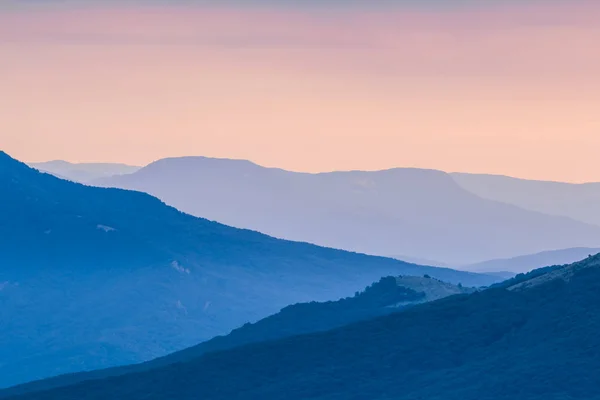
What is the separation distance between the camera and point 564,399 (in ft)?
648

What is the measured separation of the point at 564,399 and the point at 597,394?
4.18 metres

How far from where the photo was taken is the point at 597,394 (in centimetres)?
19862
